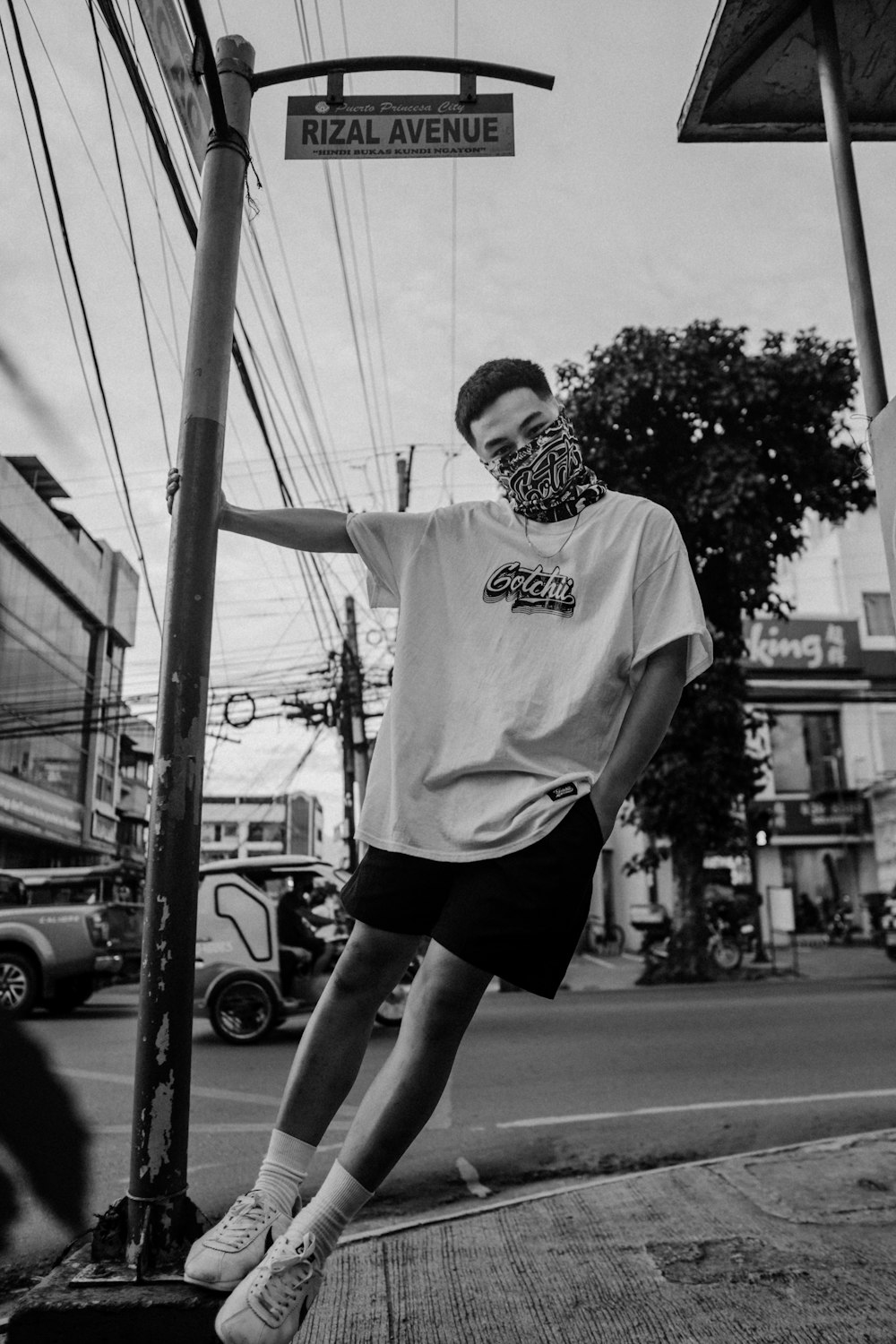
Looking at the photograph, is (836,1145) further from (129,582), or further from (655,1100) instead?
(129,582)

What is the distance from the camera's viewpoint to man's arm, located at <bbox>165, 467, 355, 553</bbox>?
203 cm

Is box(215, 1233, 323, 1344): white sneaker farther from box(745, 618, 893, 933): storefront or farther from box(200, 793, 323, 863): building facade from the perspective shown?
box(200, 793, 323, 863): building facade

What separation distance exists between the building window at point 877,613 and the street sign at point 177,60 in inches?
1000

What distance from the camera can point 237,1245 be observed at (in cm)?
160

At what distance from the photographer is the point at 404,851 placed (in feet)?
5.76

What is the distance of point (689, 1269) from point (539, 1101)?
344 cm

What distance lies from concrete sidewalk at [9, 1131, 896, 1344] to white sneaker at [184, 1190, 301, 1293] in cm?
4

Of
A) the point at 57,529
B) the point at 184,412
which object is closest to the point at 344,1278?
the point at 184,412

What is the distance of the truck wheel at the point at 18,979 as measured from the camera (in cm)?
923

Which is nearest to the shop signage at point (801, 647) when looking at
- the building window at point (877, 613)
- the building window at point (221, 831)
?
the building window at point (877, 613)

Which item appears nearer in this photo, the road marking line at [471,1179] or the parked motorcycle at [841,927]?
the road marking line at [471,1179]

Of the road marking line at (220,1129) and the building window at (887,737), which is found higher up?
the building window at (887,737)

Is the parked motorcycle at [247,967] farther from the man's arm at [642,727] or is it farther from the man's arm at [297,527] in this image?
the man's arm at [642,727]

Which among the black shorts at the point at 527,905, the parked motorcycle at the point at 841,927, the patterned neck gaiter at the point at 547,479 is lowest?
the parked motorcycle at the point at 841,927
